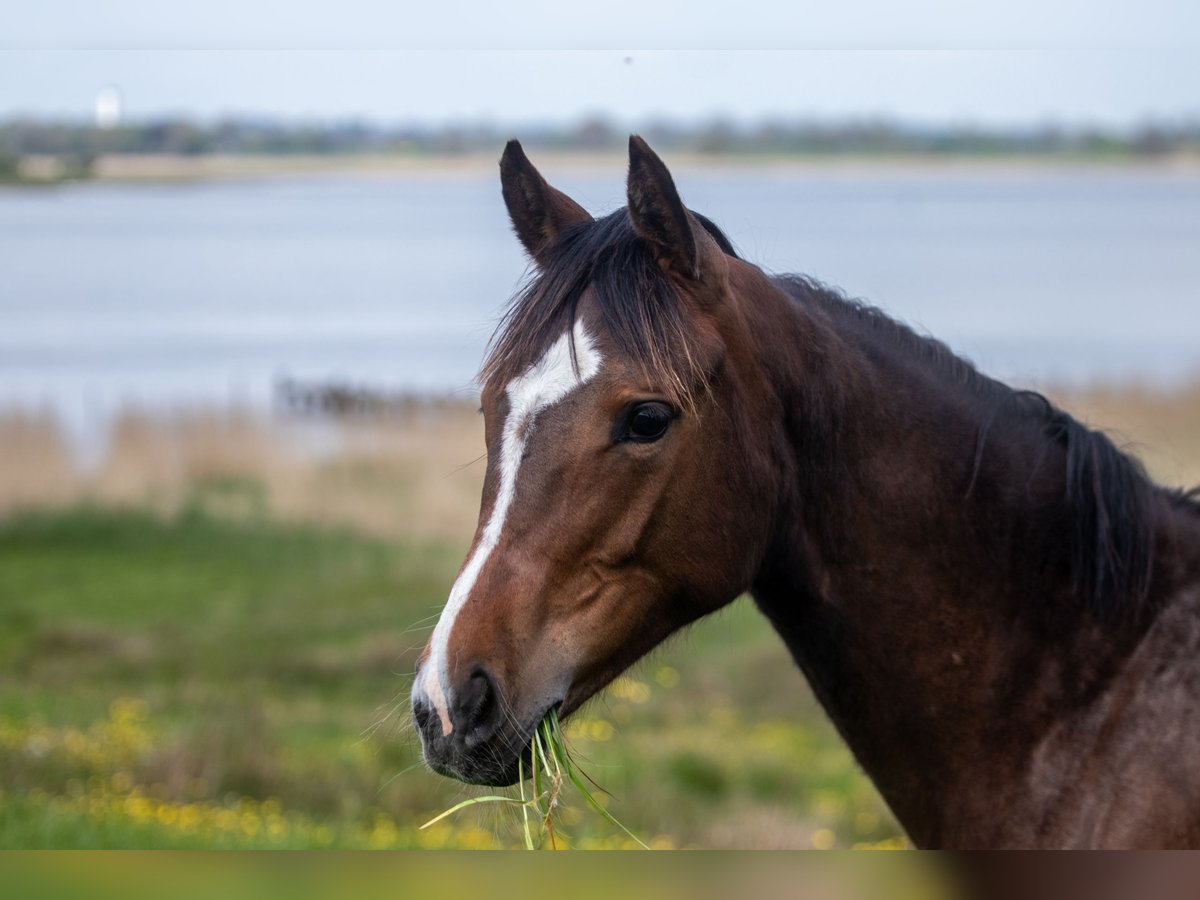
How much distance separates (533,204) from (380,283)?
30.4 m

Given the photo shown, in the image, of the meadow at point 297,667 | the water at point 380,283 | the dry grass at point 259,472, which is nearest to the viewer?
the meadow at point 297,667

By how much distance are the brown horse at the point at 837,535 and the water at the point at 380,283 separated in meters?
14.4

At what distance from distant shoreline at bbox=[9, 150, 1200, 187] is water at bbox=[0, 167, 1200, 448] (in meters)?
7.23

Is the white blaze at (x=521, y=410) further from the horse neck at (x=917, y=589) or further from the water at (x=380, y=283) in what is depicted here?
the water at (x=380, y=283)

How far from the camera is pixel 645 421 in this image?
2480 millimetres

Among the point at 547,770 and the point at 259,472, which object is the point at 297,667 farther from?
the point at 547,770

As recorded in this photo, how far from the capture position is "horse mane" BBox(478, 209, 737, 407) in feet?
8.18

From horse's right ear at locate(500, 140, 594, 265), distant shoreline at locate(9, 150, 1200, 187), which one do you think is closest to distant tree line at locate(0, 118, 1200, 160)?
distant shoreline at locate(9, 150, 1200, 187)

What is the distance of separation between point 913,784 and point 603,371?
1.27m

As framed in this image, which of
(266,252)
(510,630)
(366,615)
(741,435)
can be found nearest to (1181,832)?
(741,435)

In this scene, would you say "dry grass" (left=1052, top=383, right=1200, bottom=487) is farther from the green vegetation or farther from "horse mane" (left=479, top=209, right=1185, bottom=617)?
"horse mane" (left=479, top=209, right=1185, bottom=617)

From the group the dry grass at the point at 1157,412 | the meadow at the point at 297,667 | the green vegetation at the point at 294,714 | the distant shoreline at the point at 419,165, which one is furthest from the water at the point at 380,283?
the distant shoreline at the point at 419,165

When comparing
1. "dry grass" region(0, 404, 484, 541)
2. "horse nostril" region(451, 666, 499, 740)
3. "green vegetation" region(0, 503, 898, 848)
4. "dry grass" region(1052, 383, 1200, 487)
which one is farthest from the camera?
"dry grass" region(0, 404, 484, 541)

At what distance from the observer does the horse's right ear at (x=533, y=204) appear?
284 cm
